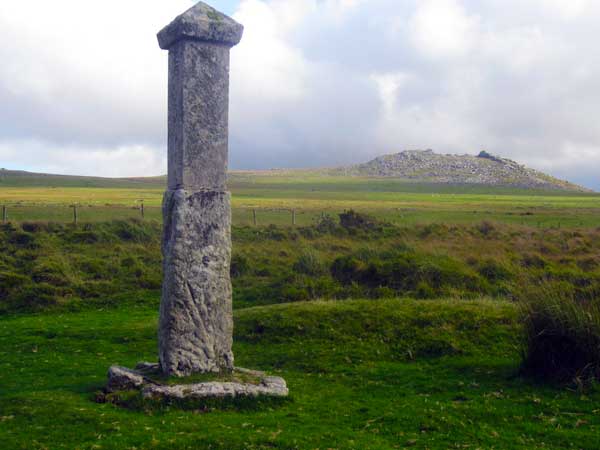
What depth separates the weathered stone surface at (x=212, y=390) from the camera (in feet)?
33.1

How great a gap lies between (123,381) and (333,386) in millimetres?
3710

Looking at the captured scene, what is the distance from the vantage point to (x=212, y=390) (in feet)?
33.6

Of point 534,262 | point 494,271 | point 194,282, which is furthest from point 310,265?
point 194,282

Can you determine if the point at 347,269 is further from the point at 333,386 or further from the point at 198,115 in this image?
the point at 198,115

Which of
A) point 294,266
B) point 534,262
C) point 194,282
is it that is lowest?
point 294,266

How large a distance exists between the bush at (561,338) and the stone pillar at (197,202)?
5350 millimetres

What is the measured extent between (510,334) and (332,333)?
4063 mm

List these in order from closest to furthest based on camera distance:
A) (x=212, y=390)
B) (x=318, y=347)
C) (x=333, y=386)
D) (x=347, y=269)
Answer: (x=212, y=390), (x=333, y=386), (x=318, y=347), (x=347, y=269)

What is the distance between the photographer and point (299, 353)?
14336 millimetres

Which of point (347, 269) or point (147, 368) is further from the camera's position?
point (347, 269)

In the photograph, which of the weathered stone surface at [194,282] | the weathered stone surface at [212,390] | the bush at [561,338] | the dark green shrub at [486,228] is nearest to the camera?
the weathered stone surface at [212,390]

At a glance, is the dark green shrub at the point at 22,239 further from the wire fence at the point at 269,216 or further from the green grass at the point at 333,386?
the wire fence at the point at 269,216

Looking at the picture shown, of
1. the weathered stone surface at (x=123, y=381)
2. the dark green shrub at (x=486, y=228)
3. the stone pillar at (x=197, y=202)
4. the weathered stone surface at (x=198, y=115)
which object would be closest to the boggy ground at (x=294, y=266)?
the dark green shrub at (x=486, y=228)

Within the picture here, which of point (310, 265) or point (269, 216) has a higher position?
point (269, 216)
